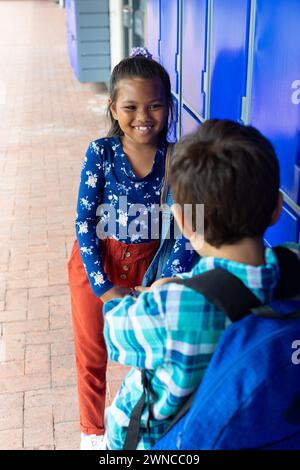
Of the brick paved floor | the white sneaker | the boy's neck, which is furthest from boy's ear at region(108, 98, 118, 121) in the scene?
the brick paved floor

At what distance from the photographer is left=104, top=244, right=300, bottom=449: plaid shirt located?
1.14 m

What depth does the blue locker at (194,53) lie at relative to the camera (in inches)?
108

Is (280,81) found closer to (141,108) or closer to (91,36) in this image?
(141,108)

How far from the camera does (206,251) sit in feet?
4.01

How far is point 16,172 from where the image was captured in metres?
5.75

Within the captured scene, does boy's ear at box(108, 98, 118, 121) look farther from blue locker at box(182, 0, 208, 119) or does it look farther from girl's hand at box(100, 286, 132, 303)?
blue locker at box(182, 0, 208, 119)

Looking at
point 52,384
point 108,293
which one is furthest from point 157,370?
point 52,384

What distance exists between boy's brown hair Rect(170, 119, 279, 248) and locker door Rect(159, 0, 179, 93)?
2385 millimetres

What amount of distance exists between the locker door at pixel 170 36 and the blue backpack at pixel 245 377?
2553mm

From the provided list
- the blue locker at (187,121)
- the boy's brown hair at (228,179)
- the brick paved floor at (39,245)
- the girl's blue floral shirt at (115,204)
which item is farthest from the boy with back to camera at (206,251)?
the blue locker at (187,121)

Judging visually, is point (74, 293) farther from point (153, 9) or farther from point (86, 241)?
point (153, 9)

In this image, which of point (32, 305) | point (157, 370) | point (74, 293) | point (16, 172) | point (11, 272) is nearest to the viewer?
point (157, 370)
